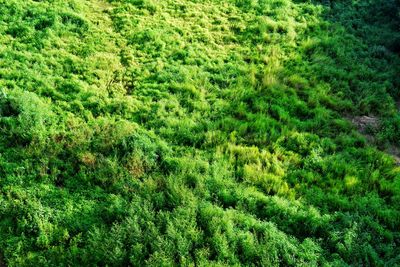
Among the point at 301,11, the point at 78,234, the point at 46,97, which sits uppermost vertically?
the point at 301,11

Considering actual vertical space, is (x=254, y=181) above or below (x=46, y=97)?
below

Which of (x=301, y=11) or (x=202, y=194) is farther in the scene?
(x=301, y=11)

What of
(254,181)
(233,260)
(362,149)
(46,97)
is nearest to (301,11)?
(362,149)

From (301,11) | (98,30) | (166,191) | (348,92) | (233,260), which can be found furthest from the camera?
(301,11)

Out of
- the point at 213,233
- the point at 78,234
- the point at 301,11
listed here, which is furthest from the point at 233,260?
the point at 301,11

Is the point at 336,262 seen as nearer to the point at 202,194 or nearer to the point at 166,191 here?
the point at 202,194

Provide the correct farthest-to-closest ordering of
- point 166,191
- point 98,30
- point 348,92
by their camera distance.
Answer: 1. point 98,30
2. point 348,92
3. point 166,191
